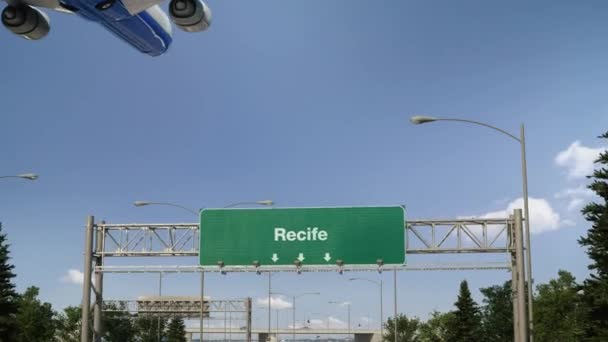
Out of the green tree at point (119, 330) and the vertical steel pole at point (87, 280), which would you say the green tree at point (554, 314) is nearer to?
the green tree at point (119, 330)

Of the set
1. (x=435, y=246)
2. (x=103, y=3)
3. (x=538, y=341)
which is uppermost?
(x=103, y=3)

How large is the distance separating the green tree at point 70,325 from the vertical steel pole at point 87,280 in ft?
255

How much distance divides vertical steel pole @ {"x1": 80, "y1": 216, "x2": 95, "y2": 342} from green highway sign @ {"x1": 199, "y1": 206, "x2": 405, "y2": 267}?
214 inches

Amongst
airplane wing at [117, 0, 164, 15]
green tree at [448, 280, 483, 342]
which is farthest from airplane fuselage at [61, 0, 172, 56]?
green tree at [448, 280, 483, 342]

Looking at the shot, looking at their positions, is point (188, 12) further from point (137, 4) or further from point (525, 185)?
point (525, 185)

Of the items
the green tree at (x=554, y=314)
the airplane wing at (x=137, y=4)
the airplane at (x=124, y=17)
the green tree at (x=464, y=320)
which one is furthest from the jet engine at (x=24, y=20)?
the green tree at (x=554, y=314)

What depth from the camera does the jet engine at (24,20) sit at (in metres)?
19.1

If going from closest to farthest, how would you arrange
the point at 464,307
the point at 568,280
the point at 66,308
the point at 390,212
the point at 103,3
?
the point at 103,3
the point at 390,212
the point at 464,307
the point at 568,280
the point at 66,308

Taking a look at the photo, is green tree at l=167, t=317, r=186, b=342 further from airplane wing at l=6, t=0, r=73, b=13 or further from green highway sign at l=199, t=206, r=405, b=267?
airplane wing at l=6, t=0, r=73, b=13

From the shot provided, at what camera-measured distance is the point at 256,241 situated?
118ft

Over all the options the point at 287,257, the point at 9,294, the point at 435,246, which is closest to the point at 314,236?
the point at 287,257

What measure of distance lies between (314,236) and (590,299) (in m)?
15.3

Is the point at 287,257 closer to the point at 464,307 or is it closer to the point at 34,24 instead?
the point at 34,24

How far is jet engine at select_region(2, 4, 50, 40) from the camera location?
1909 cm
